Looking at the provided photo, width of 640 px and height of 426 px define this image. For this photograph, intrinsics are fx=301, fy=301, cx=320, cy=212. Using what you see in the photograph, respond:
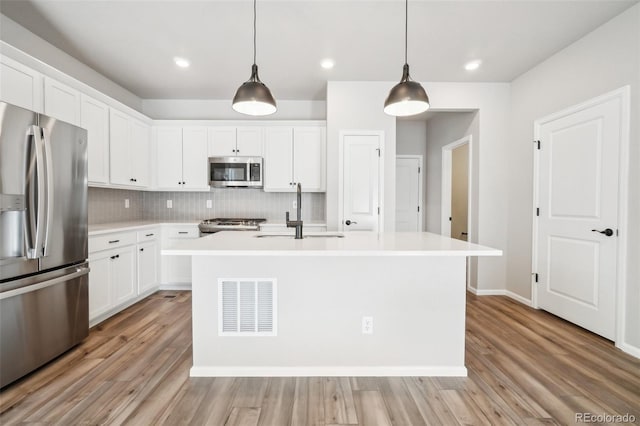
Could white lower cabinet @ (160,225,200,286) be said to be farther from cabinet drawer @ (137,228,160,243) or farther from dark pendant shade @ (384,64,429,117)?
dark pendant shade @ (384,64,429,117)

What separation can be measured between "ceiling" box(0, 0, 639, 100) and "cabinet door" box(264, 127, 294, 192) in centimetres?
73

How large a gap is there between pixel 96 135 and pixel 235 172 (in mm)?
1565

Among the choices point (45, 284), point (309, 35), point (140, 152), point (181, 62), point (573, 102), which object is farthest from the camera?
point (140, 152)

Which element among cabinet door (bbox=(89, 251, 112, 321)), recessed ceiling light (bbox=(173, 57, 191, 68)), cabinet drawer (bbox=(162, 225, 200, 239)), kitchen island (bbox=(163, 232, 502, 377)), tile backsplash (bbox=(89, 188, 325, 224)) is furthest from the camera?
tile backsplash (bbox=(89, 188, 325, 224))

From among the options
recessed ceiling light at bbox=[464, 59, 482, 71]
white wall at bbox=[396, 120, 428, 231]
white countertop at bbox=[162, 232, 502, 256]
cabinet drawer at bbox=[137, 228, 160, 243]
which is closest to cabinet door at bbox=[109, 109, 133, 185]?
cabinet drawer at bbox=[137, 228, 160, 243]

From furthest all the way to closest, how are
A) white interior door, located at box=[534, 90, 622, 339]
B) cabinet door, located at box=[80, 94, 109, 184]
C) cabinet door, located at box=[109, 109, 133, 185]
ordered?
1. cabinet door, located at box=[109, 109, 133, 185]
2. cabinet door, located at box=[80, 94, 109, 184]
3. white interior door, located at box=[534, 90, 622, 339]

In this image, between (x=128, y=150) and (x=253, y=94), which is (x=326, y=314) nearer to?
(x=253, y=94)

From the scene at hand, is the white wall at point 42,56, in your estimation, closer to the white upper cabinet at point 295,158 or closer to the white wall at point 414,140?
the white upper cabinet at point 295,158

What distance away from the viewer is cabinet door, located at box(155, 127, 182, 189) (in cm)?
424

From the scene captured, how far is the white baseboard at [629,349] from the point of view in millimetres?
2303

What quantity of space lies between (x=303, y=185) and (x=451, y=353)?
2.84 m

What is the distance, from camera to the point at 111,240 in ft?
9.80

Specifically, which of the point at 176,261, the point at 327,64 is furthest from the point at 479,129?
the point at 176,261

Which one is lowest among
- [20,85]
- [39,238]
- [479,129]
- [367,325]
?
[367,325]
